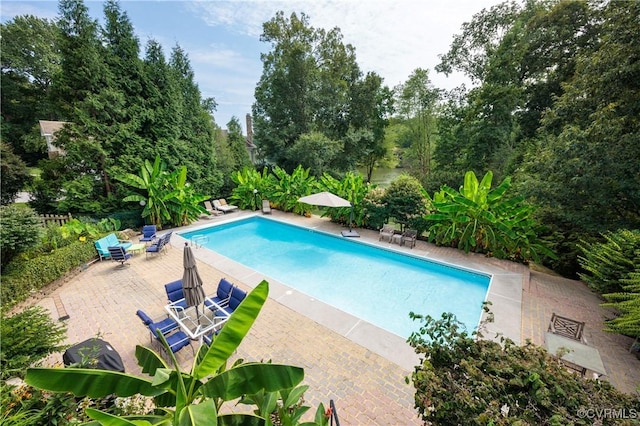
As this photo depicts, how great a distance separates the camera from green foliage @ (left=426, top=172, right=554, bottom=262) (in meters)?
9.44

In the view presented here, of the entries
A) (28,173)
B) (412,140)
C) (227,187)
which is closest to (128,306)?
(227,187)

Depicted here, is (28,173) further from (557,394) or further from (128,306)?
(557,394)

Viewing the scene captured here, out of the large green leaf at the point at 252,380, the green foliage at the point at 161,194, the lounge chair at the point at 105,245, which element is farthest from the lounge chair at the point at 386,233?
the lounge chair at the point at 105,245

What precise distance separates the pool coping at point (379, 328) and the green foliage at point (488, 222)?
1.14 metres

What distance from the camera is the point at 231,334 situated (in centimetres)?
247

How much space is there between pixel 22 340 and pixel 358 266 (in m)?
9.57

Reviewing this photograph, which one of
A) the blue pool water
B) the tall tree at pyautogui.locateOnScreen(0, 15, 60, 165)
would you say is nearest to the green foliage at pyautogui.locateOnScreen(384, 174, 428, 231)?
the blue pool water

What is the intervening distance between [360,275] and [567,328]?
607cm

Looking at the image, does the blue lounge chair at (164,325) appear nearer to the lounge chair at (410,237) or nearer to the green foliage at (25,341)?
the green foliage at (25,341)

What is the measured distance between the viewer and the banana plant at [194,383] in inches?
76.6

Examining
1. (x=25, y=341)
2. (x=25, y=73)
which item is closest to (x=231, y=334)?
(x=25, y=341)

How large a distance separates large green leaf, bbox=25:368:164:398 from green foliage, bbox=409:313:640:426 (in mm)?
2761

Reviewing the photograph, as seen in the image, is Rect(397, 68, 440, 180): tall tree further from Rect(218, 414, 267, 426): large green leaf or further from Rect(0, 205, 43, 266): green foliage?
Rect(0, 205, 43, 266): green foliage

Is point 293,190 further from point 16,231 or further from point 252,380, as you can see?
point 252,380
